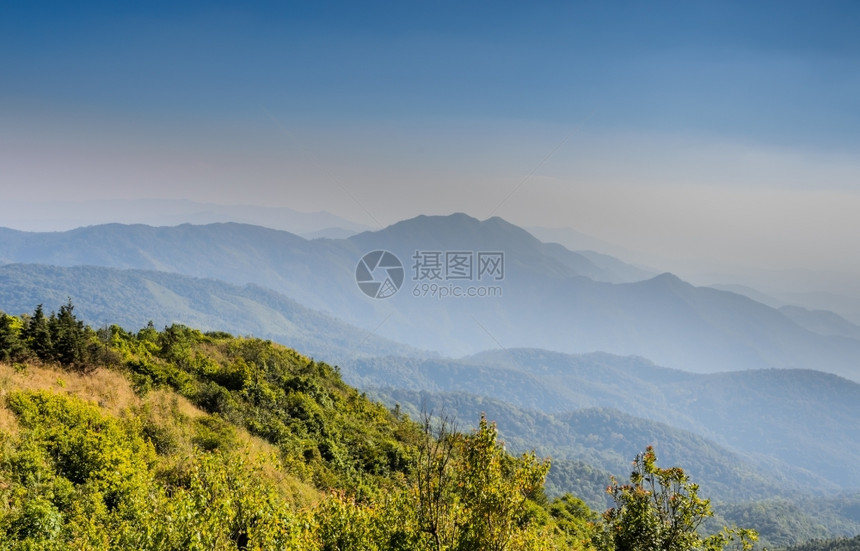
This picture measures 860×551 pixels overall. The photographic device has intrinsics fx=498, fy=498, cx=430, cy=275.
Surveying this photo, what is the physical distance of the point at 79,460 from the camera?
1531cm

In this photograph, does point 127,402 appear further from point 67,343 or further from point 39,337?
point 39,337

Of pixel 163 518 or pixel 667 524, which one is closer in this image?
pixel 163 518

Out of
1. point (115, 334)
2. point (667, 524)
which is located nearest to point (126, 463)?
point (667, 524)

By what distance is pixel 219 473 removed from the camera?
11.5 m

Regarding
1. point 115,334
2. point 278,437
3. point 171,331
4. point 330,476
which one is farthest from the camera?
point 171,331

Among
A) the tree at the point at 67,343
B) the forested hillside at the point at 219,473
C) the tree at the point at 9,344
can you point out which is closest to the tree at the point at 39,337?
the forested hillside at the point at 219,473

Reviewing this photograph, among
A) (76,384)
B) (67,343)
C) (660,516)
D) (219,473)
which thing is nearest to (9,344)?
(67,343)

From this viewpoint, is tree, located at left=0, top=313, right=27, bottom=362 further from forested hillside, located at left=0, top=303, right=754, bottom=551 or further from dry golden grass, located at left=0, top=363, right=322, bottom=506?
dry golden grass, located at left=0, top=363, right=322, bottom=506

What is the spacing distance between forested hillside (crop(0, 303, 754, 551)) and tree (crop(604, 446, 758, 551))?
0.04m

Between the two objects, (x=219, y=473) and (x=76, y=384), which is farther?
(x=76, y=384)

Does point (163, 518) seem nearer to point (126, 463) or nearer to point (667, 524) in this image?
point (126, 463)

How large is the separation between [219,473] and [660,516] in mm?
9881

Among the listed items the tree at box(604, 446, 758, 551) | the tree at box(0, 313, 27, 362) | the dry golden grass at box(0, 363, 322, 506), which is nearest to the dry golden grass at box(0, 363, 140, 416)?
the dry golden grass at box(0, 363, 322, 506)

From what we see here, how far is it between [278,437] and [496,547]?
774 inches
